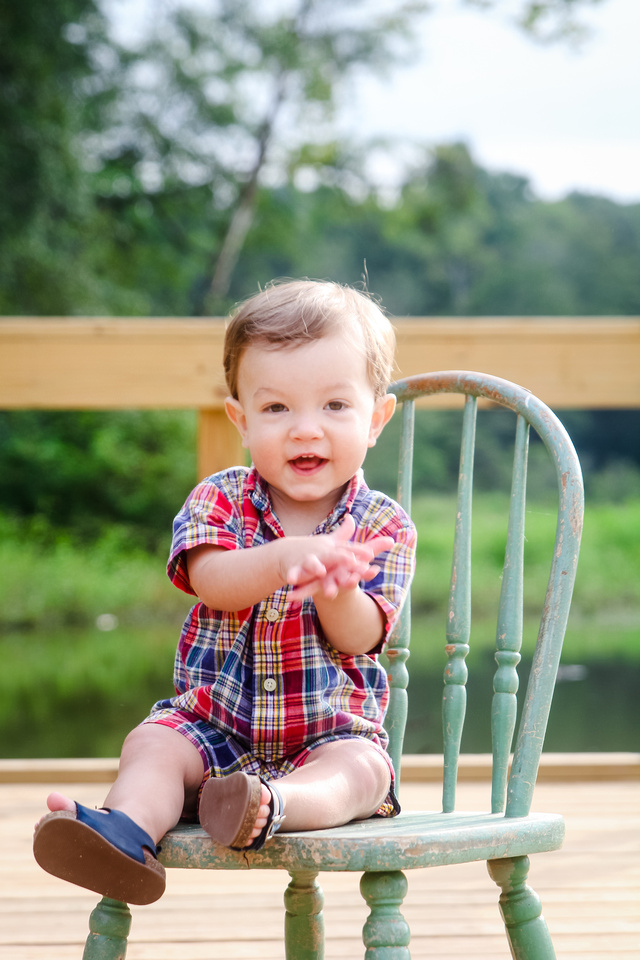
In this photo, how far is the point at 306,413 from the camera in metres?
1.09

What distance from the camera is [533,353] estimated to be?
216 centimetres

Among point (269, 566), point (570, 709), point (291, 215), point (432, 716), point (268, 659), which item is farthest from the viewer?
point (291, 215)

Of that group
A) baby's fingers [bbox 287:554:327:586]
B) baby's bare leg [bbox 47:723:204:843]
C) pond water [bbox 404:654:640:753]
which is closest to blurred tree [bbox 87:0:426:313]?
pond water [bbox 404:654:640:753]

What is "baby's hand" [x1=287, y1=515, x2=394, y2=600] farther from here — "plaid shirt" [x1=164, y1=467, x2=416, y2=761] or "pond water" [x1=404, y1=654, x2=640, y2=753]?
"pond water" [x1=404, y1=654, x2=640, y2=753]

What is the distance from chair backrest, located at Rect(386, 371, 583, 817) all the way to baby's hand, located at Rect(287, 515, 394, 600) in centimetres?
31

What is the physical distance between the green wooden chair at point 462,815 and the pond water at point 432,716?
6.58 ft

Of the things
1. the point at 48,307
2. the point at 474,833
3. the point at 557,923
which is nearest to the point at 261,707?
the point at 474,833

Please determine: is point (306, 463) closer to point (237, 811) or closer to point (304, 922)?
point (237, 811)

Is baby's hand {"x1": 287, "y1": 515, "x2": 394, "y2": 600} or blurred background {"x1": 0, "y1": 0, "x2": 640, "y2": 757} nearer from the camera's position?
baby's hand {"x1": 287, "y1": 515, "x2": 394, "y2": 600}

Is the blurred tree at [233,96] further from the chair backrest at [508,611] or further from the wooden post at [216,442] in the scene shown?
the chair backrest at [508,611]

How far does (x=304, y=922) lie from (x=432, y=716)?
2.95 metres

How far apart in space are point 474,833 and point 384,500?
387 mm

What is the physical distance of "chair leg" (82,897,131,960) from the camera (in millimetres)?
1002

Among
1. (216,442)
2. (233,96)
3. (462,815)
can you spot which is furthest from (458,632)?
(233,96)
